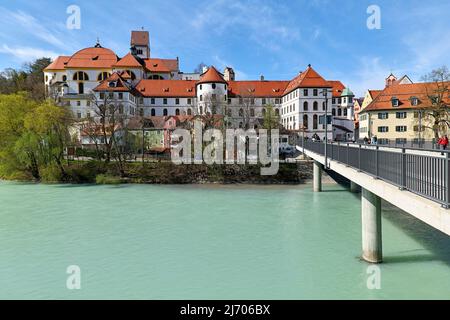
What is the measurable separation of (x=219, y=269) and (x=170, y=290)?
2.18m

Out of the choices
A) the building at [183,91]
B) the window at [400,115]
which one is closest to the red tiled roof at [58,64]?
the building at [183,91]

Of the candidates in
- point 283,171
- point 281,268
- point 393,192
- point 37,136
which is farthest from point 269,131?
point 393,192

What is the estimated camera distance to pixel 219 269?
12.3 metres

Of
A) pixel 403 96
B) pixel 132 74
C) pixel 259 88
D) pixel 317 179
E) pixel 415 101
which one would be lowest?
pixel 317 179

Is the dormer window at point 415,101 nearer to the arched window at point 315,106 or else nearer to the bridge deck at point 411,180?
the arched window at point 315,106

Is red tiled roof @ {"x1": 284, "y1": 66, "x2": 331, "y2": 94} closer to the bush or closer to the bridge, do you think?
the bush

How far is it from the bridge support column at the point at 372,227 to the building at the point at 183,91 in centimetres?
5217

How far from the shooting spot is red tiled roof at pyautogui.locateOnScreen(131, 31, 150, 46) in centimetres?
9781

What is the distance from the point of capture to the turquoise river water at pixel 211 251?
1074 centimetres

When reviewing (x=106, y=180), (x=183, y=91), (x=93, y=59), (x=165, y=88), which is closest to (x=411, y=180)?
(x=106, y=180)

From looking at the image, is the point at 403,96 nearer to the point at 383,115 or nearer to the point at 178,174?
the point at 383,115

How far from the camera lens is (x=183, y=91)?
78250mm

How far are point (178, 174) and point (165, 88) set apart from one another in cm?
4297
